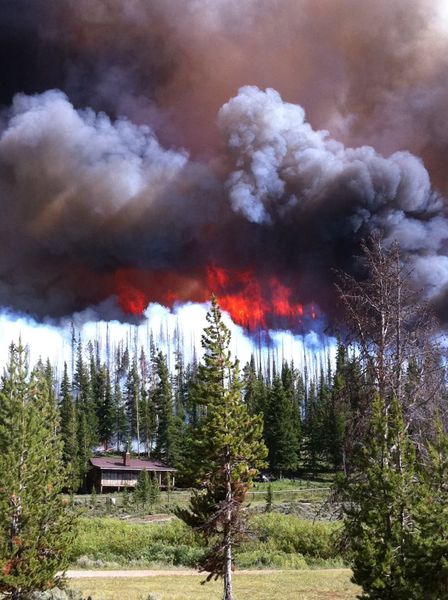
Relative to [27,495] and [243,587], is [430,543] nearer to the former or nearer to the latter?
[27,495]

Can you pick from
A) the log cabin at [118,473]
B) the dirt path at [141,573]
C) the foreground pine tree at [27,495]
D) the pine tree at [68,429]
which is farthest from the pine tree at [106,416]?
the foreground pine tree at [27,495]

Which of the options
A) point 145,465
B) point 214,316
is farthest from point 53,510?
point 145,465

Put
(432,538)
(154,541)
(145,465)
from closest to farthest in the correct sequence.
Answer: (432,538), (154,541), (145,465)

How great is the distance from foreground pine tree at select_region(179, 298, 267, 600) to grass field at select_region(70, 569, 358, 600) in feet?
9.34

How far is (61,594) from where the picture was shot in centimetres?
2217

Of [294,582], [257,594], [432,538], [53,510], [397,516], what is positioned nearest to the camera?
[432,538]

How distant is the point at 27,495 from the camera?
19.6 m

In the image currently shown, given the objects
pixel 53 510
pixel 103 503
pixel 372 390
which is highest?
pixel 372 390

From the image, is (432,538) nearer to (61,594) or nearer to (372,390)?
(372,390)

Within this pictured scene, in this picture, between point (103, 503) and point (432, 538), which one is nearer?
point (432, 538)

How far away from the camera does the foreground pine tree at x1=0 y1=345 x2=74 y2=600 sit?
1862 cm

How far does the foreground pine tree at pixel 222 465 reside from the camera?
2112 centimetres

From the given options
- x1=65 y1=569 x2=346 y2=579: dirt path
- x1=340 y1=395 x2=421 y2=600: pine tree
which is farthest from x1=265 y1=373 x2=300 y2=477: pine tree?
x1=340 y1=395 x2=421 y2=600: pine tree

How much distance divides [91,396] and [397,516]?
107221mm
